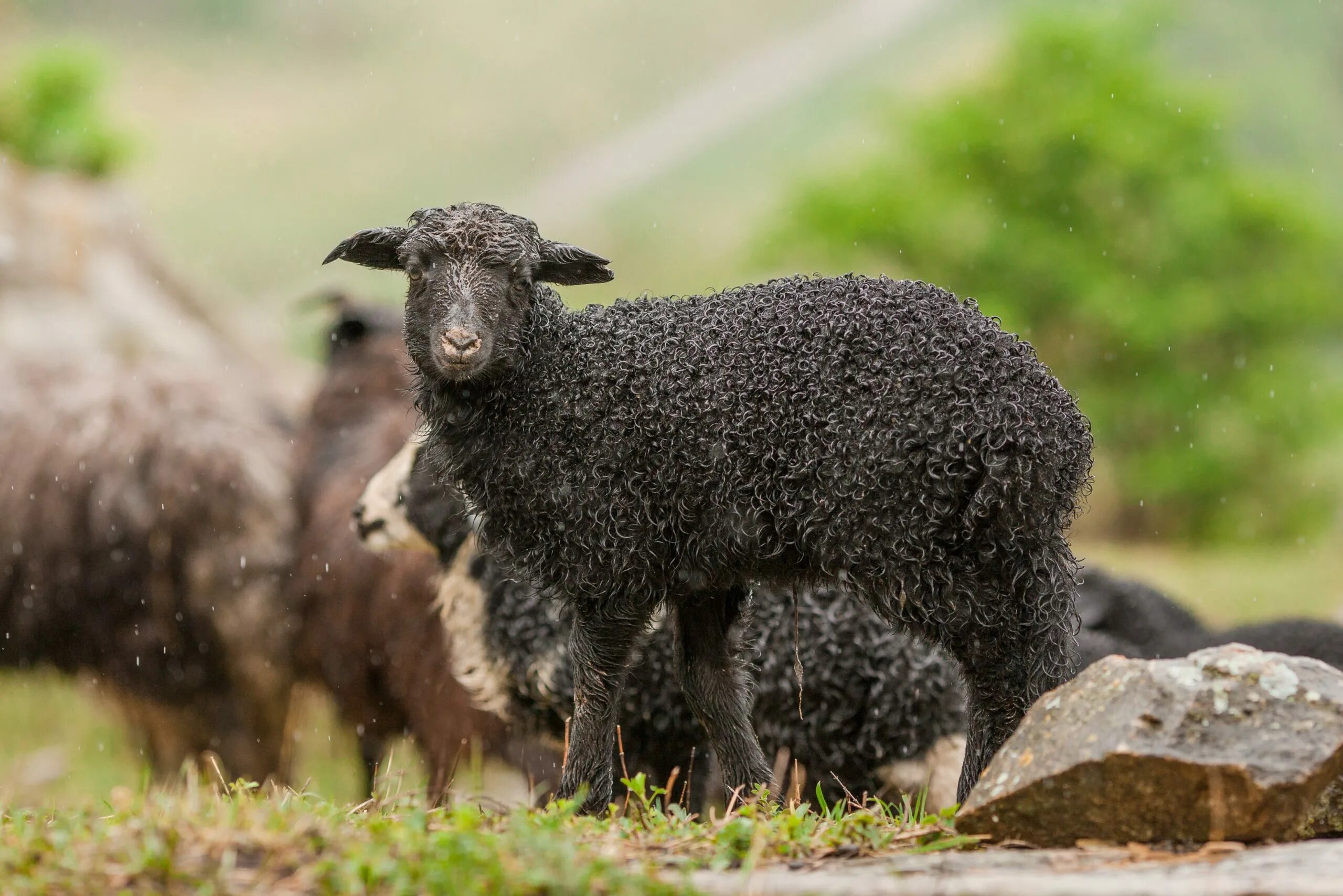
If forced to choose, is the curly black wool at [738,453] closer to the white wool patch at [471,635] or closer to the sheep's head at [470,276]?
the sheep's head at [470,276]

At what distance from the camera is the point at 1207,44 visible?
45188 mm

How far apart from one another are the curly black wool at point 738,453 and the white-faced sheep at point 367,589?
9.44 feet

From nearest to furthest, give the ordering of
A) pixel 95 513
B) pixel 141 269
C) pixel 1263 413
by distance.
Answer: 1. pixel 95 513
2. pixel 141 269
3. pixel 1263 413

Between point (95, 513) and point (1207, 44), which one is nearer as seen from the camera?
point (95, 513)

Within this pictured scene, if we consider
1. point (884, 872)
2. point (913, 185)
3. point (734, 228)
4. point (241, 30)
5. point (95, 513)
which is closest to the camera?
point (884, 872)

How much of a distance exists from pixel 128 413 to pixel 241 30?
36373mm

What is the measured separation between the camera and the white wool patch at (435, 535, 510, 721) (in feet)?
25.2

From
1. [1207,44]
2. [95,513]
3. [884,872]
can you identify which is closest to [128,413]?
[95,513]

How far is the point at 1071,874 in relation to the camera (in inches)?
146

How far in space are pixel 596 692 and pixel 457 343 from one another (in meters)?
1.34

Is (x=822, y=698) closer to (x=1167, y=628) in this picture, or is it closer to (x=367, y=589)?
(x=1167, y=628)

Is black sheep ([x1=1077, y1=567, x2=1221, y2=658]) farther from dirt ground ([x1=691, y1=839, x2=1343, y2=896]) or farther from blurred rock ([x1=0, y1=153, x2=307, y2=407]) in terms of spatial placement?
blurred rock ([x1=0, y1=153, x2=307, y2=407])

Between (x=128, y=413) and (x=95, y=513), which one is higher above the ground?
(x=128, y=413)

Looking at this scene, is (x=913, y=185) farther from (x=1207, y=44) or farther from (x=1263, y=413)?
(x=1207, y=44)
